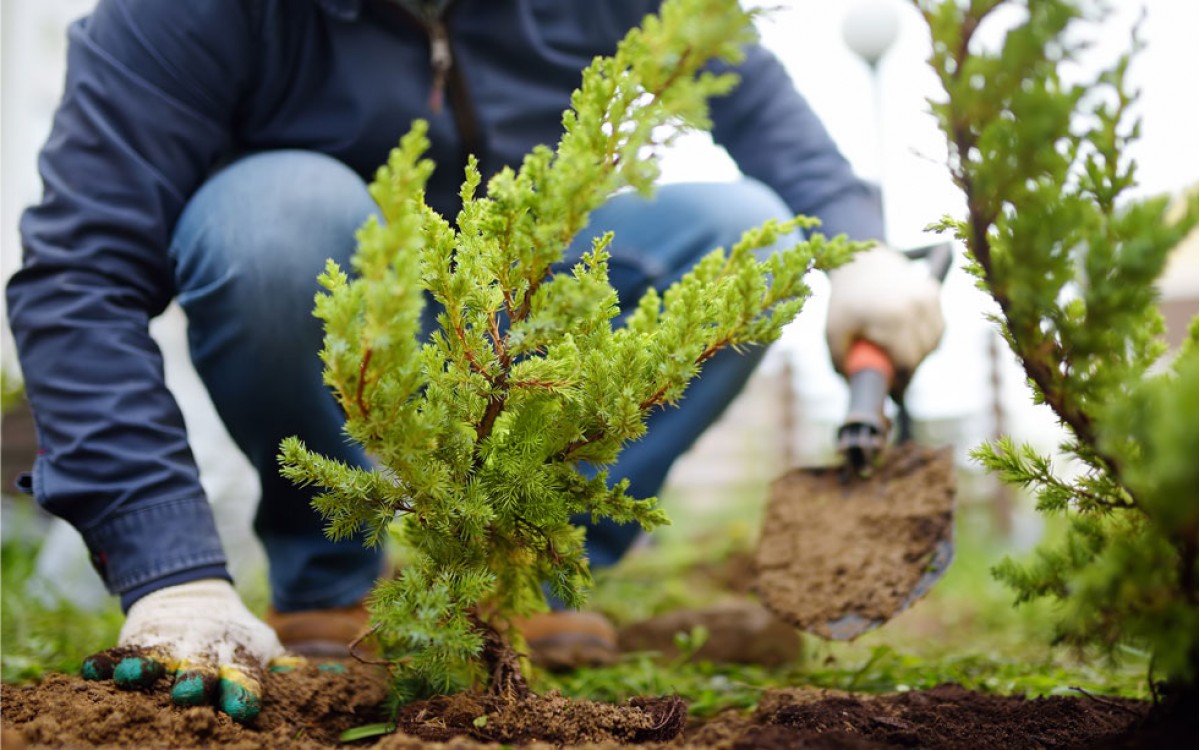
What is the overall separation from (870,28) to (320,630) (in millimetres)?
3338

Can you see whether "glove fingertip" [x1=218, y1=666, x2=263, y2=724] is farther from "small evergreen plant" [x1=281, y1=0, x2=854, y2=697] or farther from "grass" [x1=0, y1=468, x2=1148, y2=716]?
"grass" [x1=0, y1=468, x2=1148, y2=716]

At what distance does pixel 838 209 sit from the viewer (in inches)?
90.9

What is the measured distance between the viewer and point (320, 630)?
6.83 feet

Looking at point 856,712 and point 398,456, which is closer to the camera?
point 398,456

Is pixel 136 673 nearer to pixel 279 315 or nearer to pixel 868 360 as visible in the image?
pixel 279 315

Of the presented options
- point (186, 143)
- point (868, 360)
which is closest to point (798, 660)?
point (868, 360)

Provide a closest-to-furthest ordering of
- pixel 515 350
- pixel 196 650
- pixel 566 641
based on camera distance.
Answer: pixel 515 350 < pixel 196 650 < pixel 566 641

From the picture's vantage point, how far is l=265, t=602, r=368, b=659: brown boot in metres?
2.01

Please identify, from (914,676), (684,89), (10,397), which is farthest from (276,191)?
(10,397)

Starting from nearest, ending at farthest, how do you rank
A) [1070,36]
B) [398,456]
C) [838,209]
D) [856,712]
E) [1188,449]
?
[1188,449] → [1070,36] → [398,456] → [856,712] → [838,209]

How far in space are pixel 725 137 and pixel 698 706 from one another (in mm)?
1683

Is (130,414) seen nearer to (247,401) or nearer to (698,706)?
(247,401)

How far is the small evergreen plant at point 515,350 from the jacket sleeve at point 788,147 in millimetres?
1185

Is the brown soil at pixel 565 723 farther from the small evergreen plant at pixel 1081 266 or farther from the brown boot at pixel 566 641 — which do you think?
the brown boot at pixel 566 641
